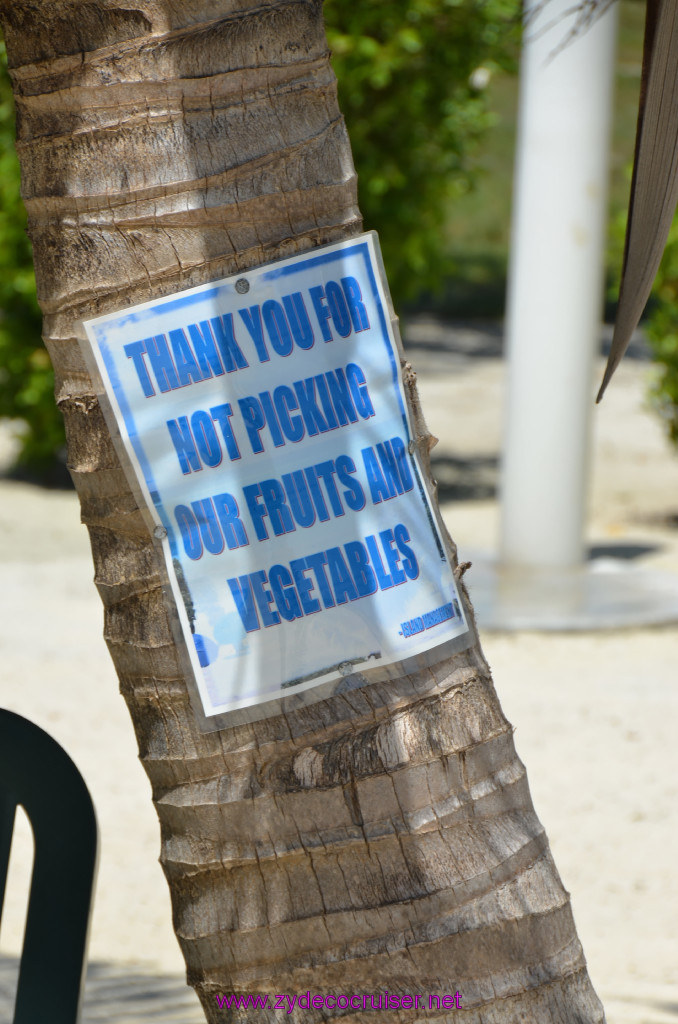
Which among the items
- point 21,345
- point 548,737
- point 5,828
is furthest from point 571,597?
point 5,828

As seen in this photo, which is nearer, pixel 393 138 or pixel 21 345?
pixel 393 138

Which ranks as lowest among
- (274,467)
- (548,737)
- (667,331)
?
(274,467)

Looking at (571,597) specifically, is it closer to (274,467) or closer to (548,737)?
(548,737)

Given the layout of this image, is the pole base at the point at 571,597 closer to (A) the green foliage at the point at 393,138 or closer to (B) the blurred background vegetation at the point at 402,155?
(B) the blurred background vegetation at the point at 402,155

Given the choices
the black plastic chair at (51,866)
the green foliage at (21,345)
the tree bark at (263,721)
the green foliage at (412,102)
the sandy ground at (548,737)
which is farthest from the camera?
the green foliage at (21,345)

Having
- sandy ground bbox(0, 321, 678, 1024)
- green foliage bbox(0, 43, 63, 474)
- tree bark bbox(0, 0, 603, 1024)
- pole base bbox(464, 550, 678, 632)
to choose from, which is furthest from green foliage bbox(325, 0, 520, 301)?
tree bark bbox(0, 0, 603, 1024)

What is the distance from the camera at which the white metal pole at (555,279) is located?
5.45 meters

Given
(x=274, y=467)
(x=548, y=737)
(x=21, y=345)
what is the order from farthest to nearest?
(x=21, y=345) < (x=548, y=737) < (x=274, y=467)

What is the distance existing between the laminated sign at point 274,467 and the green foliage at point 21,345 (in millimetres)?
6138

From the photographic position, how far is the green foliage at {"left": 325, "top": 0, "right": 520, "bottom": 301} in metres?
6.61

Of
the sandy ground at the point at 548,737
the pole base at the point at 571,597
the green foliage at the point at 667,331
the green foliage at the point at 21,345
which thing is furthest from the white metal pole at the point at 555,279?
the green foliage at the point at 21,345

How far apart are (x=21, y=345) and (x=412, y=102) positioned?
296cm

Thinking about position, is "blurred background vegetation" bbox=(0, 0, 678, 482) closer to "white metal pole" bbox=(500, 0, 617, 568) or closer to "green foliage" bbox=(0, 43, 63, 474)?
"green foliage" bbox=(0, 43, 63, 474)

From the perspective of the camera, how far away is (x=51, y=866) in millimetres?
1477
